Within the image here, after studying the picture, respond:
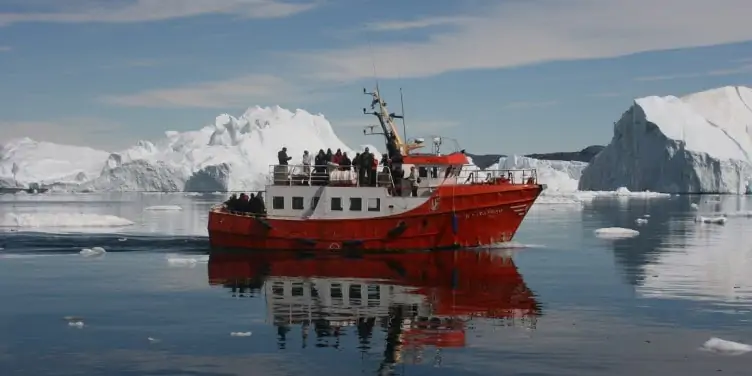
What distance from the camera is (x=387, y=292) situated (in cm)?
2028

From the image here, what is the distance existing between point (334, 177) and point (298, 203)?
1.44 meters

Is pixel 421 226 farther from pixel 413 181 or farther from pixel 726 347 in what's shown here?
pixel 726 347

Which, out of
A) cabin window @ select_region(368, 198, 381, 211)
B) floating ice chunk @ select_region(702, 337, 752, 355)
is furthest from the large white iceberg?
floating ice chunk @ select_region(702, 337, 752, 355)

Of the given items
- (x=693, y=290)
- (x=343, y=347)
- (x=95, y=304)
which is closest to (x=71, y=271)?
(x=95, y=304)

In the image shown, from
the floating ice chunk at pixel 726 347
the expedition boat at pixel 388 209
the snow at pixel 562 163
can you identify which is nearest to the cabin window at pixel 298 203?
the expedition boat at pixel 388 209

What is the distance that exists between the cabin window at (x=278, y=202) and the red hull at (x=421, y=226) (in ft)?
1.46

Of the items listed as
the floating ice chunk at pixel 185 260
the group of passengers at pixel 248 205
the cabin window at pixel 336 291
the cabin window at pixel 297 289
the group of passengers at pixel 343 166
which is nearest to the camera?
the cabin window at pixel 336 291

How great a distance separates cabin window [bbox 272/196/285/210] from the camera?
2930cm

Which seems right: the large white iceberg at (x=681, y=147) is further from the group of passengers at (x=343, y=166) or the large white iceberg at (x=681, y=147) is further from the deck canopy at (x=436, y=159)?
the group of passengers at (x=343, y=166)

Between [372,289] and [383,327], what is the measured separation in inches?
196

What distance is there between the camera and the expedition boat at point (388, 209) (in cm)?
2850

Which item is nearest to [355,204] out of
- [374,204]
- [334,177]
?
[374,204]

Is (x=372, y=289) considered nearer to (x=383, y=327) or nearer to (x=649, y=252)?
(x=383, y=327)

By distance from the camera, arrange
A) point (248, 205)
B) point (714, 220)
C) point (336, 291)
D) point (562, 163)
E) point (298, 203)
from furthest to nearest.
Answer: point (562, 163)
point (714, 220)
point (248, 205)
point (298, 203)
point (336, 291)
